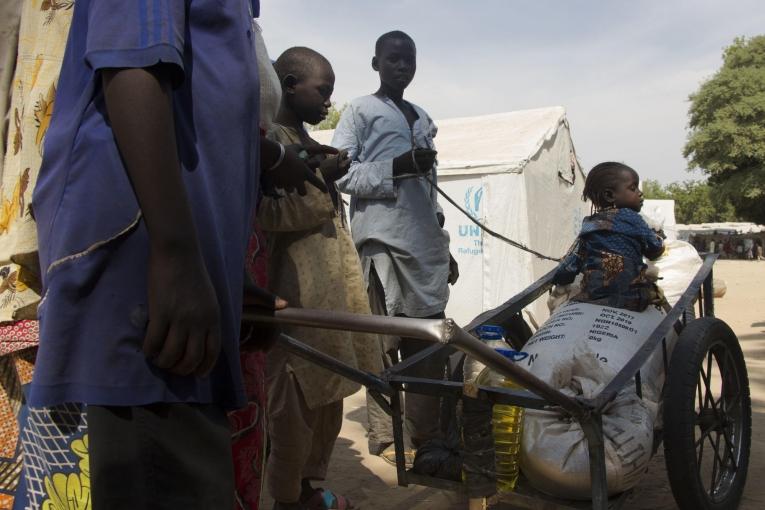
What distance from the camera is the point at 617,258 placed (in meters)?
3.19

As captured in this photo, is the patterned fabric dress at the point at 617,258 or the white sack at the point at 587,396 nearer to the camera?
the white sack at the point at 587,396

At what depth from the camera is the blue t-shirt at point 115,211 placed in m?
0.94

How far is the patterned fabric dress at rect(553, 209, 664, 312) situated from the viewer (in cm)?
314

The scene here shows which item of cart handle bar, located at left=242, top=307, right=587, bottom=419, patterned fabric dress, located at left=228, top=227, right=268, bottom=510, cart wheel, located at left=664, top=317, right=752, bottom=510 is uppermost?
cart handle bar, located at left=242, top=307, right=587, bottom=419

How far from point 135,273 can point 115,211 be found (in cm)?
8

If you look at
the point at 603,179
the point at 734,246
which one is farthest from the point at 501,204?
the point at 734,246

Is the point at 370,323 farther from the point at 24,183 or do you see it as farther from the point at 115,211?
the point at 24,183

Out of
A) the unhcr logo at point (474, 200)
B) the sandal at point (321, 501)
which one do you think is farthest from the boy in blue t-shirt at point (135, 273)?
the unhcr logo at point (474, 200)

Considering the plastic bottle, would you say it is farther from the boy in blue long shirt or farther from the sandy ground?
the boy in blue long shirt

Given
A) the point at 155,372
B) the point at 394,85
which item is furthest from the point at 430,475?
the point at 394,85

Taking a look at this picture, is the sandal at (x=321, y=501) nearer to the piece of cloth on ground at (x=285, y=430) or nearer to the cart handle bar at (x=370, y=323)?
the piece of cloth on ground at (x=285, y=430)

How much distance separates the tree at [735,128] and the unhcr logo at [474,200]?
27132mm

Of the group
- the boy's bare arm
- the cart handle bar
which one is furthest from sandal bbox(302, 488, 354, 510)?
the boy's bare arm

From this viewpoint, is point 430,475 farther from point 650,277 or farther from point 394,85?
point 394,85
